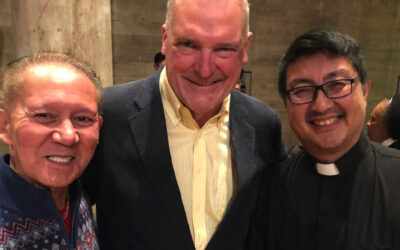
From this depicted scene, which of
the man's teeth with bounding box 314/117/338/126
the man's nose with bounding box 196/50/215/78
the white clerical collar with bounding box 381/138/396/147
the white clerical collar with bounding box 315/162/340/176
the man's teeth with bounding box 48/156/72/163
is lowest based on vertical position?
the white clerical collar with bounding box 381/138/396/147

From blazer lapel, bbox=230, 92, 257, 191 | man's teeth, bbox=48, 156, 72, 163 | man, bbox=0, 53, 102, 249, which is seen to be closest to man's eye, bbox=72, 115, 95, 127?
man, bbox=0, 53, 102, 249

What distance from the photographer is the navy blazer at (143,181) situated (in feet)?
5.14

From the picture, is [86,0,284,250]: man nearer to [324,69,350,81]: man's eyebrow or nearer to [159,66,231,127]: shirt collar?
[159,66,231,127]: shirt collar

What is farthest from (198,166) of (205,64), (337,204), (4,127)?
(4,127)

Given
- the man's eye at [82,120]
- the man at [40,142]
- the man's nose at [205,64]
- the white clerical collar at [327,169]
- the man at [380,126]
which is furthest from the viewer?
the man at [380,126]

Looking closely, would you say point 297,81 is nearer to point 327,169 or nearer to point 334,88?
point 334,88

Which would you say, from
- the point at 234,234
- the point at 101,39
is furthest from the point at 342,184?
the point at 101,39

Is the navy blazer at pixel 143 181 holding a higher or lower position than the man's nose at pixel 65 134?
lower

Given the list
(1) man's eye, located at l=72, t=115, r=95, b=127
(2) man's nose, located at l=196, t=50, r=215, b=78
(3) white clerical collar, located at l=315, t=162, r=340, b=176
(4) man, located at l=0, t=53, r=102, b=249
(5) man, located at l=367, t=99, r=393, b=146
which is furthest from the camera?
(5) man, located at l=367, t=99, r=393, b=146

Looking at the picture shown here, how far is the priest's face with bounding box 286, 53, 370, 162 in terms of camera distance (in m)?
1.56

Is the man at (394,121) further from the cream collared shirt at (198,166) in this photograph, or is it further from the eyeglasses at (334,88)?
the cream collared shirt at (198,166)

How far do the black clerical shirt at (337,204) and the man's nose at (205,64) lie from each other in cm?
75

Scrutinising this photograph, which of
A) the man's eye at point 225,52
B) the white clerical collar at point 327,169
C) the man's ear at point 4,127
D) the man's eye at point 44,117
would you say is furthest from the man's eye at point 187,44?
the white clerical collar at point 327,169

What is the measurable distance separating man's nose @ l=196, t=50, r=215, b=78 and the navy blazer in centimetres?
30
